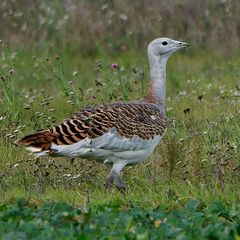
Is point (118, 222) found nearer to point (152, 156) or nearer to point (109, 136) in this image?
point (109, 136)

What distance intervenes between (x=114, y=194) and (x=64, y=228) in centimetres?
150

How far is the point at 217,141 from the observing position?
29.6 feet

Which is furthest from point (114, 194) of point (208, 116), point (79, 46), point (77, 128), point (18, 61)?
point (79, 46)

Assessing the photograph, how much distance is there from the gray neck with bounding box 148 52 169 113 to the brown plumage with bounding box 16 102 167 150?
37 centimetres

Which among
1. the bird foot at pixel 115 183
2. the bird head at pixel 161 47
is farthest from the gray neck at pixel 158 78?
the bird foot at pixel 115 183

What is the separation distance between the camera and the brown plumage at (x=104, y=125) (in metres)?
8.11

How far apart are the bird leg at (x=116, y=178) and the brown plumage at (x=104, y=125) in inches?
9.3

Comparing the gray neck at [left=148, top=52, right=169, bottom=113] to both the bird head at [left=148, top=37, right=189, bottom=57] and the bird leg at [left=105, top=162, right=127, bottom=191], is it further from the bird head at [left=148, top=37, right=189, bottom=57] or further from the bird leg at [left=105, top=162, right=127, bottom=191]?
the bird leg at [left=105, top=162, right=127, bottom=191]

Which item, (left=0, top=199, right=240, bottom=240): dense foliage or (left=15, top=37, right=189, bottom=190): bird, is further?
(left=15, top=37, right=189, bottom=190): bird

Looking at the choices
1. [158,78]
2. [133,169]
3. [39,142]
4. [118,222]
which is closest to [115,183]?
[39,142]

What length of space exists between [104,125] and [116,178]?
0.39 meters

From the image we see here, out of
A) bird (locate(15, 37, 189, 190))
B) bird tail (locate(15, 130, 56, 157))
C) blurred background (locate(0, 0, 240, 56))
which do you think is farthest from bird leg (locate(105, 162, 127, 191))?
blurred background (locate(0, 0, 240, 56))

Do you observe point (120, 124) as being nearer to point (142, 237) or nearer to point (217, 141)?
point (217, 141)

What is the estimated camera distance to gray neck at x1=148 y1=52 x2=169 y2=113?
9.02 metres
